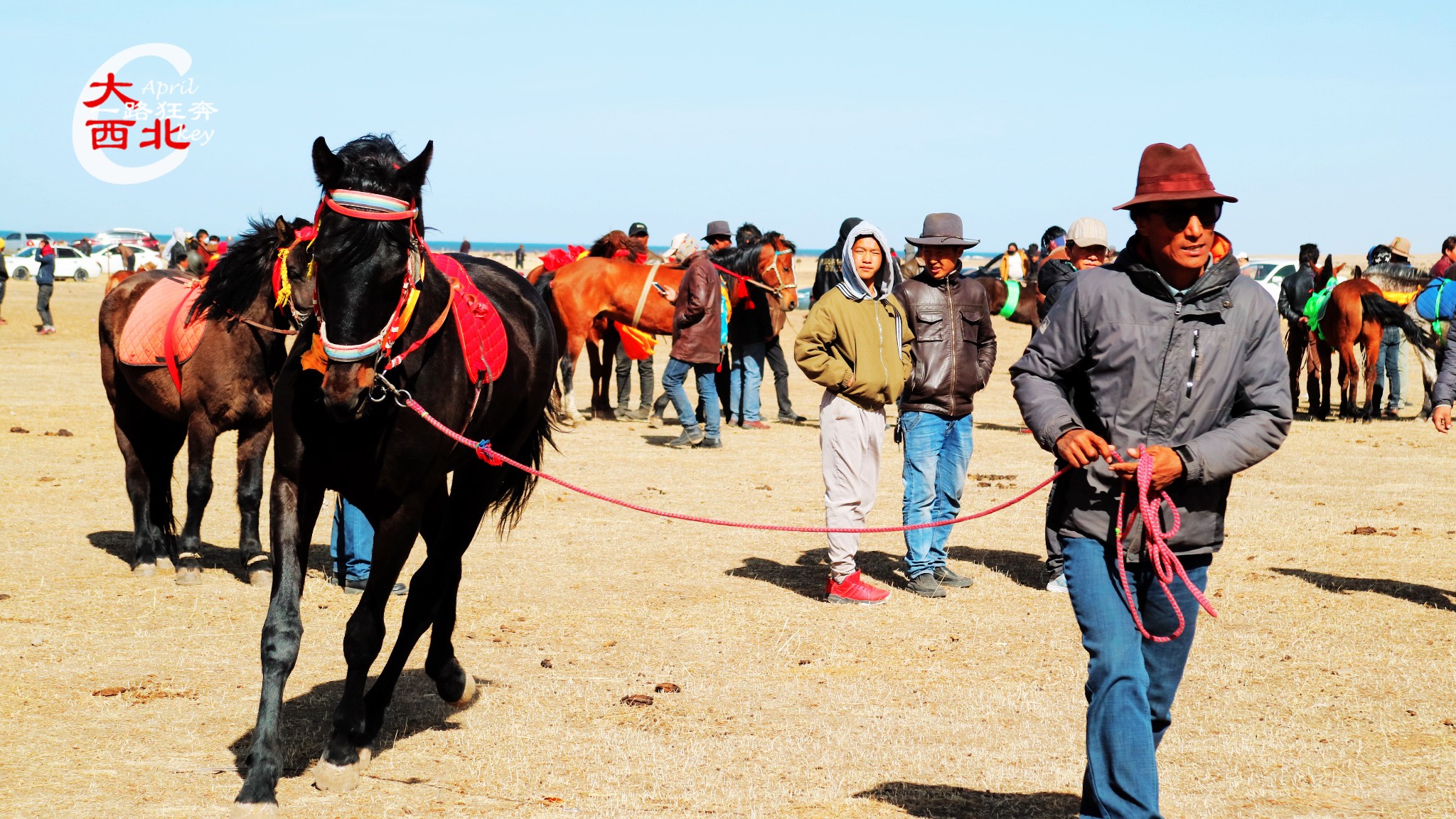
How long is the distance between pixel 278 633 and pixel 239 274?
352cm

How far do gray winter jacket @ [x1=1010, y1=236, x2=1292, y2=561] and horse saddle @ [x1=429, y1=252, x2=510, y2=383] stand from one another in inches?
87.9

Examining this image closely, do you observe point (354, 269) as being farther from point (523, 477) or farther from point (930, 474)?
point (930, 474)

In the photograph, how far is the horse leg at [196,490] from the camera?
7.81 meters

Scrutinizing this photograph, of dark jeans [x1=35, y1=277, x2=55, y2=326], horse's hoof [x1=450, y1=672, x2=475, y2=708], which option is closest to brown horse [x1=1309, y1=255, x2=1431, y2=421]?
horse's hoof [x1=450, y1=672, x2=475, y2=708]

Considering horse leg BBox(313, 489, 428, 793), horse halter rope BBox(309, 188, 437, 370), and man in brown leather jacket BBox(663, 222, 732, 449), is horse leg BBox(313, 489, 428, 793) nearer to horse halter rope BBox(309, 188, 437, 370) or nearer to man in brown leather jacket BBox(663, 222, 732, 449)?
horse halter rope BBox(309, 188, 437, 370)

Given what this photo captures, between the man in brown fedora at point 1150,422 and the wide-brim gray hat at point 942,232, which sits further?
the wide-brim gray hat at point 942,232

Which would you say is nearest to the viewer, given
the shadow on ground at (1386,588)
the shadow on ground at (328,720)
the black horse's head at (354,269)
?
the black horse's head at (354,269)

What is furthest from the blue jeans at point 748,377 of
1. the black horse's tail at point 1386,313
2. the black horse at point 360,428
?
the black horse at point 360,428

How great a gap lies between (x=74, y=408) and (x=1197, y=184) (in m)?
15.0

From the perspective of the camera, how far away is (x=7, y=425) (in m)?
14.2

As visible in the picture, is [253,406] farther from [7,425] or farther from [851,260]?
[7,425]

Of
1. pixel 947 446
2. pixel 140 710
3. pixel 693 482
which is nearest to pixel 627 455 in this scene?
pixel 693 482

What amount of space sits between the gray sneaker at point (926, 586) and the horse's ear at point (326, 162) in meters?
4.58

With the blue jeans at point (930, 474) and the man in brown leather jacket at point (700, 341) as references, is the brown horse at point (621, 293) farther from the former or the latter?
the blue jeans at point (930, 474)
